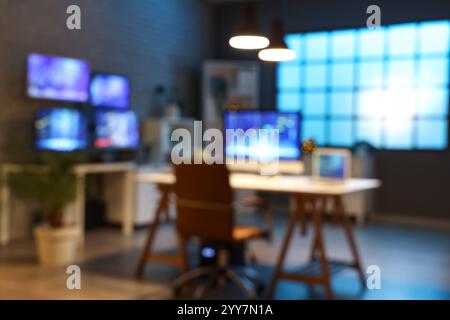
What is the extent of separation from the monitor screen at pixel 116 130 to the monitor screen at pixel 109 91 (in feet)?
0.62

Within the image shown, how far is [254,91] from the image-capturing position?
764cm

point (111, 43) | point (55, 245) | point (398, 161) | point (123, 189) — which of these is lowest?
point (55, 245)

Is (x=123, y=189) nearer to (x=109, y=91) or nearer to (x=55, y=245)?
(x=109, y=91)

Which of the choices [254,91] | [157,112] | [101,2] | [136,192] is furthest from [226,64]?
[101,2]

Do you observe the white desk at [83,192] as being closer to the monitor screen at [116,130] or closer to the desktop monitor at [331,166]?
the monitor screen at [116,130]

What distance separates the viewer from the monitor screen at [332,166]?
159 inches

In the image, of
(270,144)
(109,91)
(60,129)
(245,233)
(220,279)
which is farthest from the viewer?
(109,91)

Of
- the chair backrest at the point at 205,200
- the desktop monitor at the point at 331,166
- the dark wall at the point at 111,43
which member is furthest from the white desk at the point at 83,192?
the desktop monitor at the point at 331,166

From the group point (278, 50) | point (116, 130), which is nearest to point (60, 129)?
point (116, 130)

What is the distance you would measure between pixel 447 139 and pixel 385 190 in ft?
3.12

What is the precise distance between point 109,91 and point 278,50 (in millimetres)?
3026

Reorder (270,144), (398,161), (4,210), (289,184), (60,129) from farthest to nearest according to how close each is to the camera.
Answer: (398,161), (60,129), (4,210), (270,144), (289,184)

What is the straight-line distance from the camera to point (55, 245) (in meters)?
4.54
